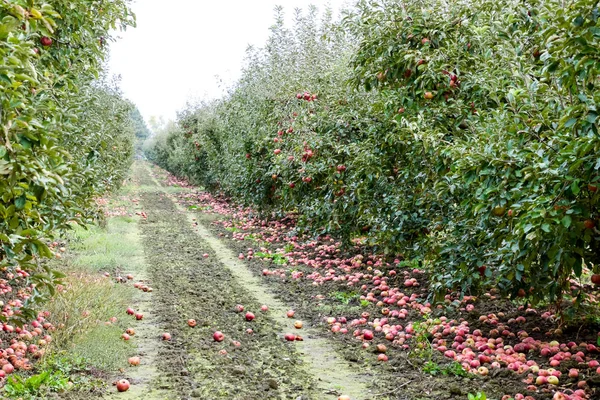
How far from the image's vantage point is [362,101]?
9.53 meters

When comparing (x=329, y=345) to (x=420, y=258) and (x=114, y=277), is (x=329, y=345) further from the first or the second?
(x=114, y=277)

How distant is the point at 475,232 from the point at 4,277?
5.87 m

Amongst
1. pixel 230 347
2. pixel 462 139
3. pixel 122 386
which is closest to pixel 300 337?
pixel 230 347

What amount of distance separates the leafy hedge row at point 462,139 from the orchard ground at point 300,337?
1.96ft

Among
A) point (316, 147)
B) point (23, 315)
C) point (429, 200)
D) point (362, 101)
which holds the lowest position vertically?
point (23, 315)

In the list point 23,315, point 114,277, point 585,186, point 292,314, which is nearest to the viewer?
point 23,315

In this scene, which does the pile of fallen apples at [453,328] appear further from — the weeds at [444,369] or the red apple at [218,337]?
the red apple at [218,337]

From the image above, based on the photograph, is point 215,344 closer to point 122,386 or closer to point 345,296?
point 122,386

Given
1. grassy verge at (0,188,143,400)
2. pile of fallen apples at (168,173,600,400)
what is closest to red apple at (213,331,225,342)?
grassy verge at (0,188,143,400)

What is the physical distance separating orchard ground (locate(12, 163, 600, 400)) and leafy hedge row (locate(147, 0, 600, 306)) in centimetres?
60


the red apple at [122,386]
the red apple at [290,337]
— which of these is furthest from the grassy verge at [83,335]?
the red apple at [290,337]

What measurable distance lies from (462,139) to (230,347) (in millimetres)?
3579

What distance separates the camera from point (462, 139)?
636cm

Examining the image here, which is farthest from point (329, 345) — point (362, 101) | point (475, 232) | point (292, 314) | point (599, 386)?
point (362, 101)
